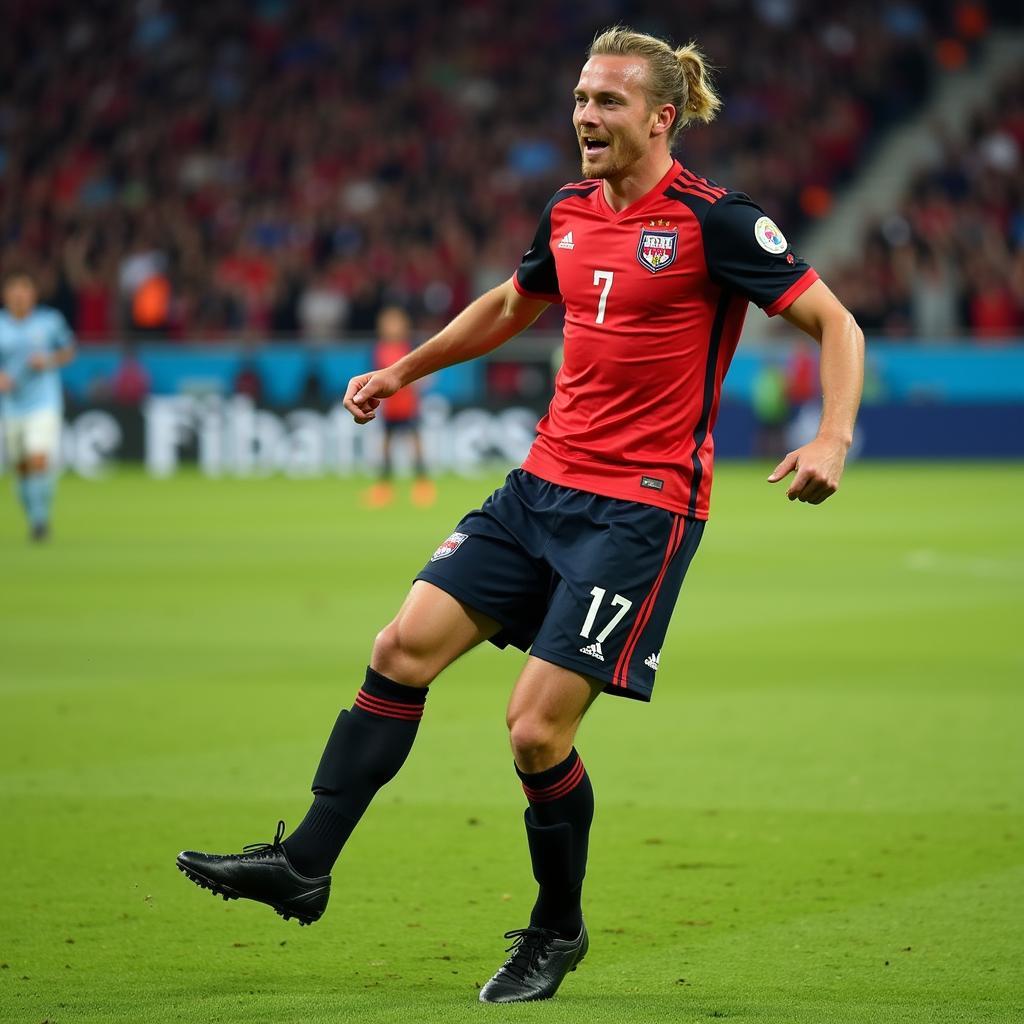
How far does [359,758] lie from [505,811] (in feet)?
7.70

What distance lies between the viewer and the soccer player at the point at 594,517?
486 centimetres

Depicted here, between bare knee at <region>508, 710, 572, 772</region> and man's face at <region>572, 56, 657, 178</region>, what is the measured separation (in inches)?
54.9

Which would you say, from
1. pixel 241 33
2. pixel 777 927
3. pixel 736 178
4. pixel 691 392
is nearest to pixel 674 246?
pixel 691 392

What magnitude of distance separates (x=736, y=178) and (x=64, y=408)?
467 inches

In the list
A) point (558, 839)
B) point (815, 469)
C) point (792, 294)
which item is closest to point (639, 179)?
point (792, 294)

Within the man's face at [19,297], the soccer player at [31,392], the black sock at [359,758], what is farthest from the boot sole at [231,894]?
the man's face at [19,297]

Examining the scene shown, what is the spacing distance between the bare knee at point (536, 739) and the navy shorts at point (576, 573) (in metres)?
0.16

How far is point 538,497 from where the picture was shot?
16.7ft

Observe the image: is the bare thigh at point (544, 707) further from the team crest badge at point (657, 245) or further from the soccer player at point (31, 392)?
the soccer player at point (31, 392)

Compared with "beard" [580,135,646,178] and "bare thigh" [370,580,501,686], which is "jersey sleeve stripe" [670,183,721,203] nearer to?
"beard" [580,135,646,178]

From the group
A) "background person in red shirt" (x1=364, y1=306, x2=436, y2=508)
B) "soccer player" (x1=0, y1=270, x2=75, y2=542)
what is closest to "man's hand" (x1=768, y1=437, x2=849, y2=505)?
"soccer player" (x1=0, y1=270, x2=75, y2=542)

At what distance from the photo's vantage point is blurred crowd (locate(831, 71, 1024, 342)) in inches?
1185

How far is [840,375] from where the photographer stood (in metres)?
4.74

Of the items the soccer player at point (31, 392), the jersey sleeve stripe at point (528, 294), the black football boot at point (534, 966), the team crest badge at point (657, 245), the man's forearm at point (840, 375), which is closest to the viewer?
the man's forearm at point (840, 375)
